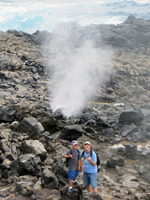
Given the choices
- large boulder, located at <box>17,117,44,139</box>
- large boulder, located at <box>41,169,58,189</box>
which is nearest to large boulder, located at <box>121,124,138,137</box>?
large boulder, located at <box>17,117,44,139</box>

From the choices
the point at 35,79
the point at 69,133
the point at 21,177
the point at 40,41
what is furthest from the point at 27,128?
the point at 40,41

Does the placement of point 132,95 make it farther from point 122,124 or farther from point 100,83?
point 122,124

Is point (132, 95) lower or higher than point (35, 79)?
lower

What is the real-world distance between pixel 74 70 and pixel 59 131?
12.5 metres

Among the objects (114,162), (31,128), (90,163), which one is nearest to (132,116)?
(114,162)

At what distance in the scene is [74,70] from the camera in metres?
22.5

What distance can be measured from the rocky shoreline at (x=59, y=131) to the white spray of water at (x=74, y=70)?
2.71 feet

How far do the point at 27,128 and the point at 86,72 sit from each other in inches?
593

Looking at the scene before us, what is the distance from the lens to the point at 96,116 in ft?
42.5

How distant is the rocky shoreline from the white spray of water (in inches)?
32.5

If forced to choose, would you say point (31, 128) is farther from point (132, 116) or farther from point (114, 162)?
point (132, 116)

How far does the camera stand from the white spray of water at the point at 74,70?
634 inches

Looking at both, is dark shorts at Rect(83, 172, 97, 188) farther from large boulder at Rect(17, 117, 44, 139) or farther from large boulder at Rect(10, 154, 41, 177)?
large boulder at Rect(17, 117, 44, 139)

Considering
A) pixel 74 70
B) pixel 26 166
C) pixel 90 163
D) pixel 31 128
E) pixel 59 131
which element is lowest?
pixel 59 131
